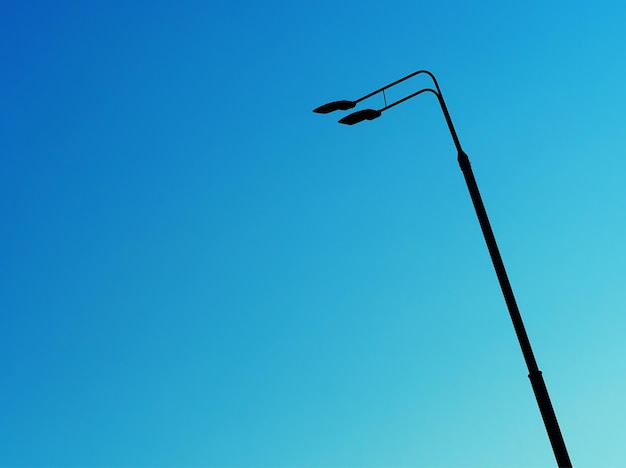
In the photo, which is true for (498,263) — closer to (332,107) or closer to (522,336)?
(522,336)

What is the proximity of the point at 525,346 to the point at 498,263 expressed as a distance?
133 cm

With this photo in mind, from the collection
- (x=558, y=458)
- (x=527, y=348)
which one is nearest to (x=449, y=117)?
(x=527, y=348)

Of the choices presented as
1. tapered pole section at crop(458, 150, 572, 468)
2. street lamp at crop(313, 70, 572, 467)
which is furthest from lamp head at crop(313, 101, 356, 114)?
tapered pole section at crop(458, 150, 572, 468)

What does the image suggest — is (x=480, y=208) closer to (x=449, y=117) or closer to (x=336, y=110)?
(x=449, y=117)

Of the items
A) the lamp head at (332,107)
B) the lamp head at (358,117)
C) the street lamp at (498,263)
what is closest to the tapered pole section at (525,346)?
the street lamp at (498,263)

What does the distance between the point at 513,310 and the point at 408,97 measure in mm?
4297

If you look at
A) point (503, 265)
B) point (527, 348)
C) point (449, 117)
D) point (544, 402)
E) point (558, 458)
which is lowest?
point (558, 458)

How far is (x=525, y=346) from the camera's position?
34.9 ft

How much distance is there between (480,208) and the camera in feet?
38.5

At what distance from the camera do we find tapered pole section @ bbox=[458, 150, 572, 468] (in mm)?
10156

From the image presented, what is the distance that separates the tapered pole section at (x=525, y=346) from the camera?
10156mm

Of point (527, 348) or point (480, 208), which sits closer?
point (527, 348)

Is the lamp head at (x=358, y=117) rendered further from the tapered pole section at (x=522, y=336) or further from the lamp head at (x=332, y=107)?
the tapered pole section at (x=522, y=336)

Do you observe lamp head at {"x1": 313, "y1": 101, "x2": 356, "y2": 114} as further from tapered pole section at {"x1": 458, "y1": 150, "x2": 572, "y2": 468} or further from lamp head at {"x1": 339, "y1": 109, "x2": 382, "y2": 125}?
tapered pole section at {"x1": 458, "y1": 150, "x2": 572, "y2": 468}
